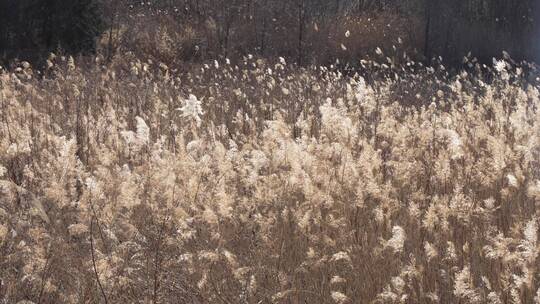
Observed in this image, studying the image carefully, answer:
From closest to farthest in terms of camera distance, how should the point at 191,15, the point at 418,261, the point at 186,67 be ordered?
the point at 418,261 < the point at 186,67 < the point at 191,15

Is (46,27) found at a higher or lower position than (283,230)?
lower

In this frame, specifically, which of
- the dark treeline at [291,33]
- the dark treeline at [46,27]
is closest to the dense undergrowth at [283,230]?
the dark treeline at [46,27]

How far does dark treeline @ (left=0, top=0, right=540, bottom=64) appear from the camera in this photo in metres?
11.3

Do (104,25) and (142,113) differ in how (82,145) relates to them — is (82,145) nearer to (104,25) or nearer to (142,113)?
(142,113)

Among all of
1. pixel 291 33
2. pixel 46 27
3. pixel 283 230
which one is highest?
pixel 283 230

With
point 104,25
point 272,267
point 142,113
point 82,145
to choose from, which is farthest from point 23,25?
point 272,267

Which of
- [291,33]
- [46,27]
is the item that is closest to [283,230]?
[46,27]

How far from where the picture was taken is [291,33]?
44.8ft

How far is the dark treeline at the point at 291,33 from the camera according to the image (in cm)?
1131

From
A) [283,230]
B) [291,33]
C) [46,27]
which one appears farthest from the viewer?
[291,33]

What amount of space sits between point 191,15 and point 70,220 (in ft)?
44.4

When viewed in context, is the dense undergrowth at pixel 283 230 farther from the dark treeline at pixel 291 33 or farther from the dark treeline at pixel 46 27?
the dark treeline at pixel 291 33

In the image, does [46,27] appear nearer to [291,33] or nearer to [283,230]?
[291,33]

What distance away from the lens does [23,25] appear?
37.9 feet
